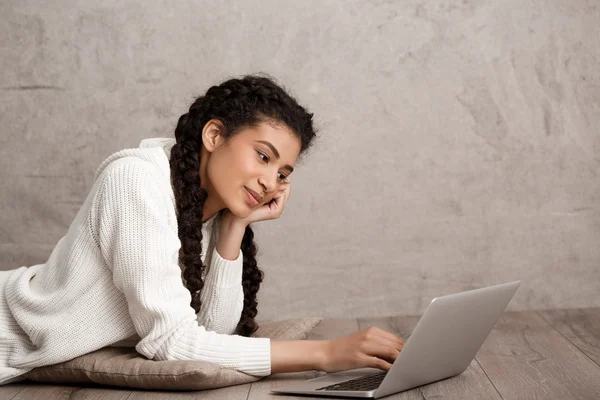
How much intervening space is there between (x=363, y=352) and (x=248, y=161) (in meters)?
0.53

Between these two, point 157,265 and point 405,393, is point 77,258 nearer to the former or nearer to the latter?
point 157,265

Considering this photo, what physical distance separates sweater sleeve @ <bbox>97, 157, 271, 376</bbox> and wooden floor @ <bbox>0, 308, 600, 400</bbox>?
0.09 m

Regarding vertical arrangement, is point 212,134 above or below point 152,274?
above

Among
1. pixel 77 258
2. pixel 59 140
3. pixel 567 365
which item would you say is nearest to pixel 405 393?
pixel 567 365

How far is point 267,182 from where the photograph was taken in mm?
1998

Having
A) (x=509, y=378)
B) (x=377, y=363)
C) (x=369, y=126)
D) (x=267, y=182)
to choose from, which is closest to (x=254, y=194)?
(x=267, y=182)

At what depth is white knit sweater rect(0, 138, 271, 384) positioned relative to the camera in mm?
1865

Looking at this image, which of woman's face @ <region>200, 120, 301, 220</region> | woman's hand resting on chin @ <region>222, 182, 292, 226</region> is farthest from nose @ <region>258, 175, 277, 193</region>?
woman's hand resting on chin @ <region>222, 182, 292, 226</region>

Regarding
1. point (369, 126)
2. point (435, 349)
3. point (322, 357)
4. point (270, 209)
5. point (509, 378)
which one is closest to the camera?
point (435, 349)

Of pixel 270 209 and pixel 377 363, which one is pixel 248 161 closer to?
pixel 270 209

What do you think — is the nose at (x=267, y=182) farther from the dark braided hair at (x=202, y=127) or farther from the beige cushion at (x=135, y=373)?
the beige cushion at (x=135, y=373)

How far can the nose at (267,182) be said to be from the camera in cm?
199

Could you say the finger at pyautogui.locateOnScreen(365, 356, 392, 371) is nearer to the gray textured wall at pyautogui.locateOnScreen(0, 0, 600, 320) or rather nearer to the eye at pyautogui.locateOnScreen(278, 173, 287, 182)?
the eye at pyautogui.locateOnScreen(278, 173, 287, 182)

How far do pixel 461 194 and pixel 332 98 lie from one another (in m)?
0.62
